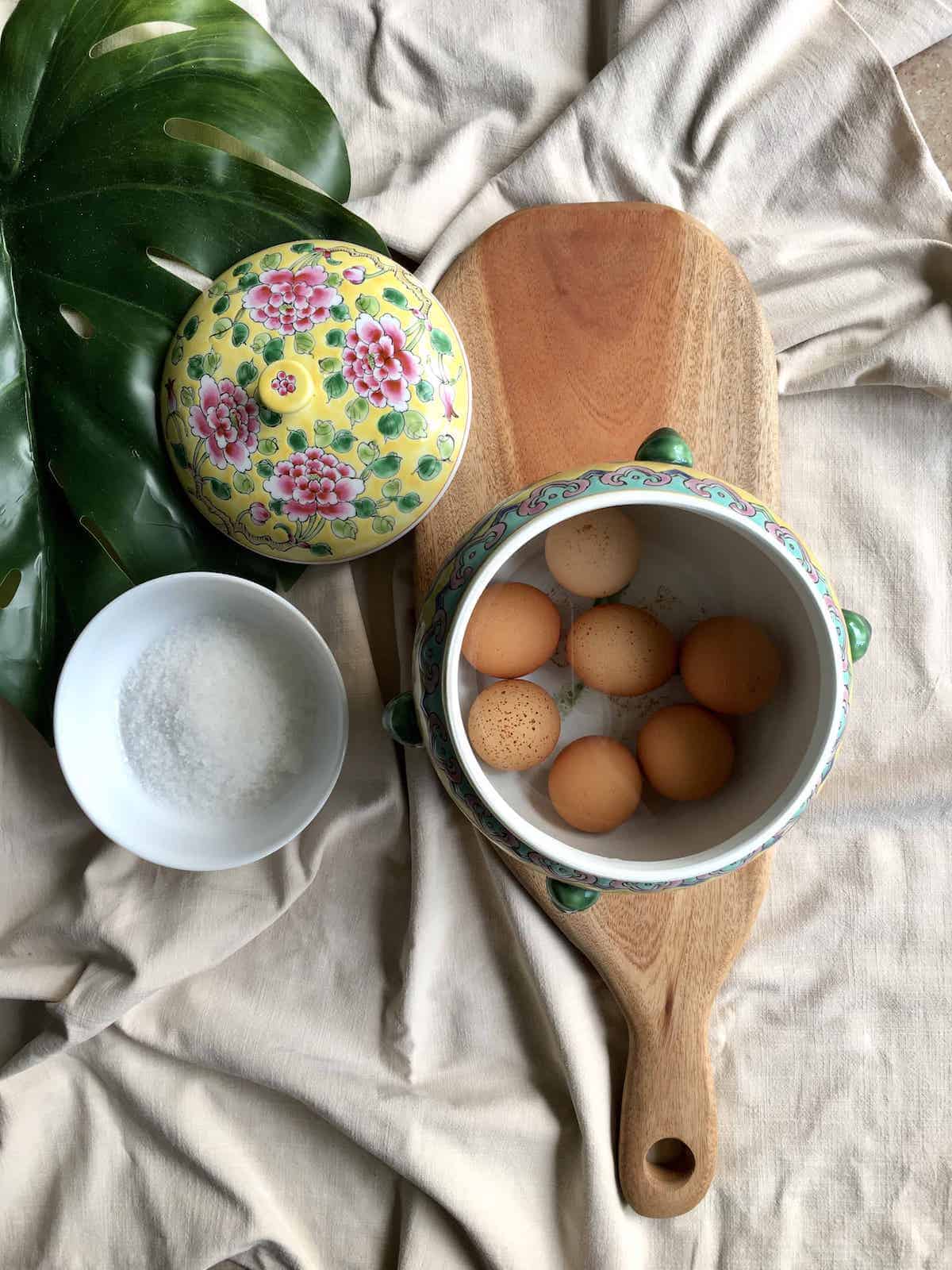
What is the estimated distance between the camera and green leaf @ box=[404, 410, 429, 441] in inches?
22.8

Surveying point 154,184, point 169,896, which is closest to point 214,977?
A: point 169,896

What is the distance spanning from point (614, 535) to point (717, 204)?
0.33 m

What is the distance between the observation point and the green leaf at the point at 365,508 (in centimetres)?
59

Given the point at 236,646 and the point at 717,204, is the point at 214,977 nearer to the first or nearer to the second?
the point at 236,646

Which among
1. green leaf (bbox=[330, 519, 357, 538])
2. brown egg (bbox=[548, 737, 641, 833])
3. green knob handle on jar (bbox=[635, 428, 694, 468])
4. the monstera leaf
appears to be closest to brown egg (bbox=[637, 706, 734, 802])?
brown egg (bbox=[548, 737, 641, 833])

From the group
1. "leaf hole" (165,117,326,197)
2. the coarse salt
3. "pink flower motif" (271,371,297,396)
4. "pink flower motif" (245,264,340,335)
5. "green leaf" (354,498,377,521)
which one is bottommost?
the coarse salt

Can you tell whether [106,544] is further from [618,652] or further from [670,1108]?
[670,1108]

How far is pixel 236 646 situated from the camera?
67 centimetres

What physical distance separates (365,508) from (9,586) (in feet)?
0.74

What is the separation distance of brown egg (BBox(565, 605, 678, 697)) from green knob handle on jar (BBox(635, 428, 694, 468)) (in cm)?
7

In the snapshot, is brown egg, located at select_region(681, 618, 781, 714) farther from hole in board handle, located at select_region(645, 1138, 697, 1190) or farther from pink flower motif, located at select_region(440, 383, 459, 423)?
hole in board handle, located at select_region(645, 1138, 697, 1190)

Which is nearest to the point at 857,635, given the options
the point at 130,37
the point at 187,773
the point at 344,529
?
the point at 344,529

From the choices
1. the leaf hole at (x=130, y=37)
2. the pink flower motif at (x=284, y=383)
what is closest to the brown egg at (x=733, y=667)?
the pink flower motif at (x=284, y=383)

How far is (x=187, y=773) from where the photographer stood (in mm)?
663
